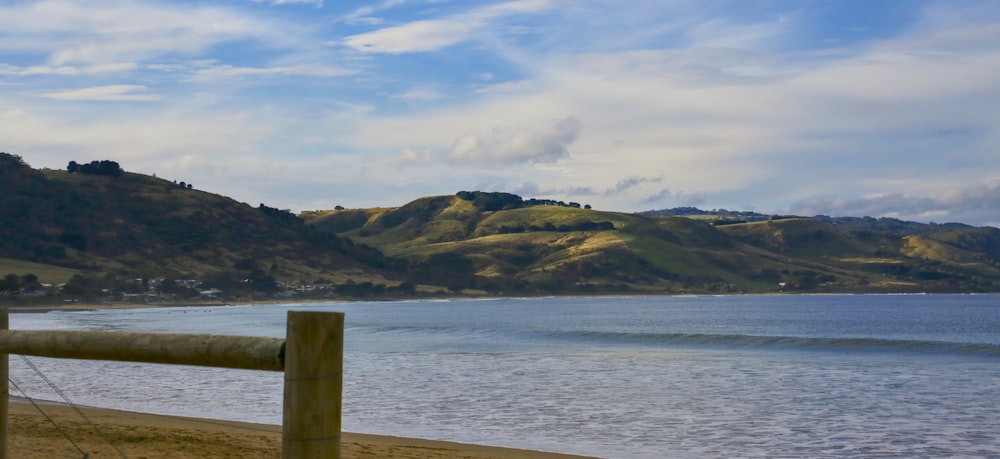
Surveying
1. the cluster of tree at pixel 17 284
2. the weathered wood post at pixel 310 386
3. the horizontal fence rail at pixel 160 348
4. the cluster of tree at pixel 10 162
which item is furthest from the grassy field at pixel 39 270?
the weathered wood post at pixel 310 386

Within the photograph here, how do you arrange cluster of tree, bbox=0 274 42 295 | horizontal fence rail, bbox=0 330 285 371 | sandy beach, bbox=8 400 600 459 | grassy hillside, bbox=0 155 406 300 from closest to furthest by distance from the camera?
horizontal fence rail, bbox=0 330 285 371, sandy beach, bbox=8 400 600 459, cluster of tree, bbox=0 274 42 295, grassy hillside, bbox=0 155 406 300

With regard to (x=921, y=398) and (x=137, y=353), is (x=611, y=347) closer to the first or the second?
(x=921, y=398)

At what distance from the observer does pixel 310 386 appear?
3932 mm

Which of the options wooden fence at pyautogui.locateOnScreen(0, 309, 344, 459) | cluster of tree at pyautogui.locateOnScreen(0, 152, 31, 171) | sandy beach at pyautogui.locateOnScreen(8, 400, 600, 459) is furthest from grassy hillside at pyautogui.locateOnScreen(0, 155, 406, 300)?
wooden fence at pyautogui.locateOnScreen(0, 309, 344, 459)

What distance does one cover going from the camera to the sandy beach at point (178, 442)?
44.3 ft

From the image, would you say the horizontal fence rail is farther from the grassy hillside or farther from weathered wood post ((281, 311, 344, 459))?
the grassy hillside

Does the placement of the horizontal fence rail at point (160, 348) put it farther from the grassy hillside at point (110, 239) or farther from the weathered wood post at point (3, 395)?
the grassy hillside at point (110, 239)

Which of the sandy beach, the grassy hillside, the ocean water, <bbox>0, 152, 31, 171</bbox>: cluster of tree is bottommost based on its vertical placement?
the ocean water

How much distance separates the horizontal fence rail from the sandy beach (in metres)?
7.13

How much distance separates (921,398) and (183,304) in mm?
137047

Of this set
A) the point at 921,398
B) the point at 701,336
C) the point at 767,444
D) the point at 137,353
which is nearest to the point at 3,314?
the point at 137,353

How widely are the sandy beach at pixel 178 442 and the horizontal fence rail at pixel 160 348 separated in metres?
7.13

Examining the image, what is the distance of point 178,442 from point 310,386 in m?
12.3

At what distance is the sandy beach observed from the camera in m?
13.5
